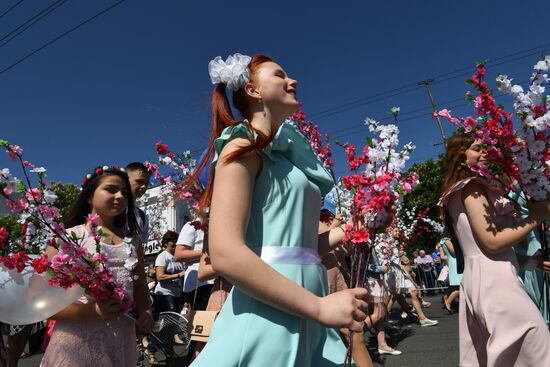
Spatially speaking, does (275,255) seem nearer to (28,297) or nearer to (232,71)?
(232,71)

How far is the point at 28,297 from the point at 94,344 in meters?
0.43

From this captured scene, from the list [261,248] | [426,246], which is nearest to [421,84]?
[426,246]

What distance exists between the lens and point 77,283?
7.89ft

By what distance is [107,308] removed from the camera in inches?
97.7

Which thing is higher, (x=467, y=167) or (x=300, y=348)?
(x=467, y=167)

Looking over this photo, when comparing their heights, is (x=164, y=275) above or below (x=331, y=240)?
above

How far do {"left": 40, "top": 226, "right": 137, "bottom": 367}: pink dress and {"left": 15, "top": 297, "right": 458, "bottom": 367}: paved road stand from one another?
11.8 ft

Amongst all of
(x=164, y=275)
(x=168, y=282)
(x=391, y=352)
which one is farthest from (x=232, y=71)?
(x=168, y=282)

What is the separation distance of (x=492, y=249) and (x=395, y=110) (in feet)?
3.36

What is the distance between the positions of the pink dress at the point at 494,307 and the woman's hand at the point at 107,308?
6.53 feet

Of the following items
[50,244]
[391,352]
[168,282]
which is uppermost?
[168,282]

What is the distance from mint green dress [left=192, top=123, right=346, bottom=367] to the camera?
1.26 m

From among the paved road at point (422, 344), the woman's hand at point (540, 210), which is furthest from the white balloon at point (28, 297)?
the paved road at point (422, 344)

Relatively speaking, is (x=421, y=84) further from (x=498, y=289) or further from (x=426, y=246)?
(x=498, y=289)
